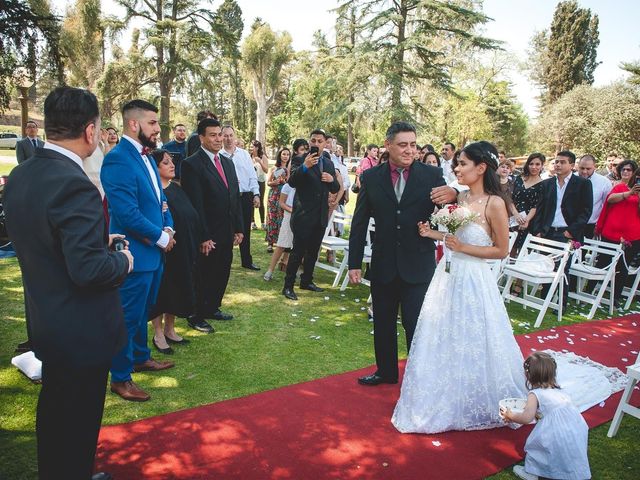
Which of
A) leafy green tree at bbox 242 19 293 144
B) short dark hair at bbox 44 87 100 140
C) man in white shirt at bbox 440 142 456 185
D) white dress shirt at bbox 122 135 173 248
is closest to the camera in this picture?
short dark hair at bbox 44 87 100 140

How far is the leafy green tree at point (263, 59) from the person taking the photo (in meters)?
37.7

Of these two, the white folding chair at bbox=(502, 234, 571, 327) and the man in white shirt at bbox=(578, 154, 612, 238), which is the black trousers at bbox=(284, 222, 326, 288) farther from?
the man in white shirt at bbox=(578, 154, 612, 238)

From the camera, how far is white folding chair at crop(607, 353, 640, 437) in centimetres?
349

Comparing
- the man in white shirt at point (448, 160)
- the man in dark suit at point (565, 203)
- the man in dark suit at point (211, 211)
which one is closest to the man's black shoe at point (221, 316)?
the man in dark suit at point (211, 211)

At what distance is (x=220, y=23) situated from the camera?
70.0 feet

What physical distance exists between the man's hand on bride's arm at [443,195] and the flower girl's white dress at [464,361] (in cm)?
28

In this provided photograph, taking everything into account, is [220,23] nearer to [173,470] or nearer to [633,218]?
[633,218]

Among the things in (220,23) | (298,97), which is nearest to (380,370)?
(220,23)

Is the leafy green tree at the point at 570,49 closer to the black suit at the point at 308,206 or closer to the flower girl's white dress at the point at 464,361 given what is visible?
the black suit at the point at 308,206

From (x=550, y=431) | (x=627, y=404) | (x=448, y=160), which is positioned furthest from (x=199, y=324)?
(x=448, y=160)

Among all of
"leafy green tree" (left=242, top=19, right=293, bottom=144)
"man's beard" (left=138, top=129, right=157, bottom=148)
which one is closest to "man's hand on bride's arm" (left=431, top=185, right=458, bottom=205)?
"man's beard" (left=138, top=129, right=157, bottom=148)

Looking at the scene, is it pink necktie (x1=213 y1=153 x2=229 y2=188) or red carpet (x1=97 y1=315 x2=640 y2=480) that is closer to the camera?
red carpet (x1=97 y1=315 x2=640 y2=480)

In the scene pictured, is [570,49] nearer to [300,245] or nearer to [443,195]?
[300,245]

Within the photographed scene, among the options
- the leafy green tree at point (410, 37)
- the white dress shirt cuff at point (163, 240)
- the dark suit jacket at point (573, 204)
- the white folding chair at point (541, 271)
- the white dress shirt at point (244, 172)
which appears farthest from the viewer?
the leafy green tree at point (410, 37)
